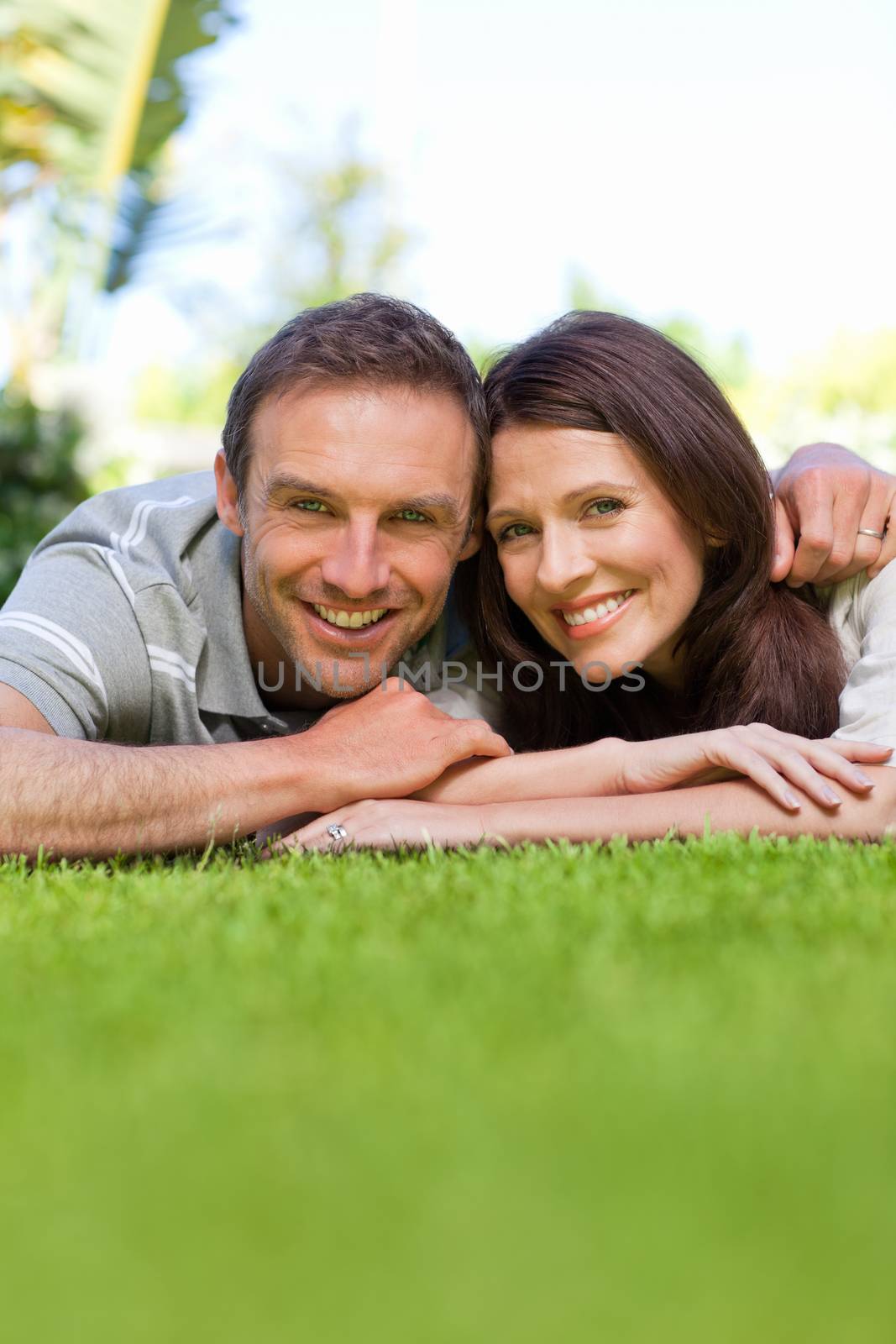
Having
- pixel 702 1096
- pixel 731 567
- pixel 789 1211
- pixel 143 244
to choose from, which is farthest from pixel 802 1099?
pixel 143 244

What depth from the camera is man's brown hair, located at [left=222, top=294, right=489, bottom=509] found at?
4133 millimetres

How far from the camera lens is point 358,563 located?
3.95 metres

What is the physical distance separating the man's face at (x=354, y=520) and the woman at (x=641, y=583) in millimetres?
246

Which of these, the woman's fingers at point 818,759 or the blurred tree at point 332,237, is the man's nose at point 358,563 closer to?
the woman's fingers at point 818,759

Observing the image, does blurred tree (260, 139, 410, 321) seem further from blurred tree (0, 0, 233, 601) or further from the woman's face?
the woman's face

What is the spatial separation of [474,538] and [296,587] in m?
0.68

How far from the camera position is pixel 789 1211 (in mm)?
1273

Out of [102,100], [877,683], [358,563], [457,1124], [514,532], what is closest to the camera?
[457,1124]

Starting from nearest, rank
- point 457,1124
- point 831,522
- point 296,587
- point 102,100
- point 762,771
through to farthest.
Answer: point 457,1124, point 762,771, point 831,522, point 296,587, point 102,100

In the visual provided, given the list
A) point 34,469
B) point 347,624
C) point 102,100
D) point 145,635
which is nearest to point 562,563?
point 347,624

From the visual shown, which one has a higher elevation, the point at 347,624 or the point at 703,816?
the point at 347,624

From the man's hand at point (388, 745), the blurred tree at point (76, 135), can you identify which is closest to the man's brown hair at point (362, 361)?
the man's hand at point (388, 745)

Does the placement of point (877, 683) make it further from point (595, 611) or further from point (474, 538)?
point (474, 538)

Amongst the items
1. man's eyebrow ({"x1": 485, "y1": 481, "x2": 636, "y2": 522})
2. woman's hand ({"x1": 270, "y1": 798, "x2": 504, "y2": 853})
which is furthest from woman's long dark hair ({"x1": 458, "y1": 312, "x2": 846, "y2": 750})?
woman's hand ({"x1": 270, "y1": 798, "x2": 504, "y2": 853})
